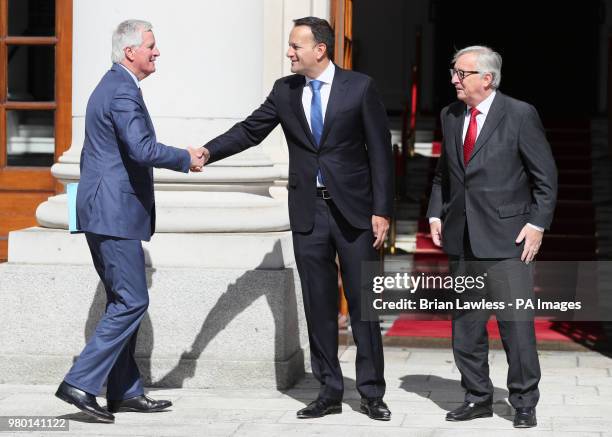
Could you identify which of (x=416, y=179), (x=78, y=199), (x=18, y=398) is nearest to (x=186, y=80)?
(x=78, y=199)

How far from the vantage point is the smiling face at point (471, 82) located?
22.4 feet

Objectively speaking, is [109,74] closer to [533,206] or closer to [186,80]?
[186,80]

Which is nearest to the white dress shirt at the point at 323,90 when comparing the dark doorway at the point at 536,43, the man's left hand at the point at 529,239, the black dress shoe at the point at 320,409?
the man's left hand at the point at 529,239

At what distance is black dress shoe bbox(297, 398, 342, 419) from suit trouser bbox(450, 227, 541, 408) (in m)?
0.68

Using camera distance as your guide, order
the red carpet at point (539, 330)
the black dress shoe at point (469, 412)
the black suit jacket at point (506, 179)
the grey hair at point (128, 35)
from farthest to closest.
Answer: the red carpet at point (539, 330) < the black dress shoe at point (469, 412) < the grey hair at point (128, 35) < the black suit jacket at point (506, 179)

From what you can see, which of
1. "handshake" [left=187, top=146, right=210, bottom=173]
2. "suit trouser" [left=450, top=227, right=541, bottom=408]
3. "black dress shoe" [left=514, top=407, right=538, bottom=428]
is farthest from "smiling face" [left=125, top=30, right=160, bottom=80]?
"black dress shoe" [left=514, top=407, right=538, bottom=428]

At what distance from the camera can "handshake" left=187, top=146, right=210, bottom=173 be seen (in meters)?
7.02

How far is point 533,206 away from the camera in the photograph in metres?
6.79

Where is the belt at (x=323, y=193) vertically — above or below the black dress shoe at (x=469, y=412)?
above

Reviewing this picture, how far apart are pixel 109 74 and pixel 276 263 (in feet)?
5.29

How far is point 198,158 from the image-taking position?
7.07 metres

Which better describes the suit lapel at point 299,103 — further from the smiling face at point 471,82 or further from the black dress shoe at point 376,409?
the black dress shoe at point 376,409

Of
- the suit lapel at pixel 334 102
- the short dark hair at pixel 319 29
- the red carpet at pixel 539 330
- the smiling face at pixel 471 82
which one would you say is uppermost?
the short dark hair at pixel 319 29

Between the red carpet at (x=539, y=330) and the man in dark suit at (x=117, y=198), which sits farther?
the red carpet at (x=539, y=330)
